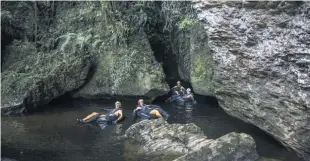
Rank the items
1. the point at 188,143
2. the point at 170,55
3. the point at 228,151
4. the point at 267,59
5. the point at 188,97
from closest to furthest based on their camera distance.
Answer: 1. the point at 267,59
2. the point at 228,151
3. the point at 188,143
4. the point at 188,97
5. the point at 170,55

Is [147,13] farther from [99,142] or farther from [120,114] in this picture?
[99,142]

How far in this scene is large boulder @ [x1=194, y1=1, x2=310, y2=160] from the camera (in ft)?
26.3

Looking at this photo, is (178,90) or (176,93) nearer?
(176,93)

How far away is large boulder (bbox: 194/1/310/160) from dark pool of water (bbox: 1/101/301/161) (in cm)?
115

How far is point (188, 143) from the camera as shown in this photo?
9.89 meters

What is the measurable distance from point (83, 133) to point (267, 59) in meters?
6.54

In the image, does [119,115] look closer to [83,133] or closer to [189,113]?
[83,133]

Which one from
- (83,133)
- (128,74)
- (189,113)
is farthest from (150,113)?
(128,74)

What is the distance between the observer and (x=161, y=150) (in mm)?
10055

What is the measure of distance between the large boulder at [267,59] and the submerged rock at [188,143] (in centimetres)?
98

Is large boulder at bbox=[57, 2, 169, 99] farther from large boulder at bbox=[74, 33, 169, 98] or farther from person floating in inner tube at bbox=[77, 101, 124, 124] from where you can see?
person floating in inner tube at bbox=[77, 101, 124, 124]

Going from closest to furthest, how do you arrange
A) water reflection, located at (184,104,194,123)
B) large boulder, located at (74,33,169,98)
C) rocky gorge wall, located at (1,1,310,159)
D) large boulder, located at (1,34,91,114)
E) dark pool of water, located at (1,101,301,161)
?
rocky gorge wall, located at (1,1,310,159)
dark pool of water, located at (1,101,301,161)
water reflection, located at (184,104,194,123)
large boulder, located at (1,34,91,114)
large boulder, located at (74,33,169,98)

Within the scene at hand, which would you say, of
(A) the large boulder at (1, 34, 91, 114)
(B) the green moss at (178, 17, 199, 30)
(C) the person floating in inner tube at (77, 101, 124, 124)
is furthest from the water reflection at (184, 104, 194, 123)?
(A) the large boulder at (1, 34, 91, 114)

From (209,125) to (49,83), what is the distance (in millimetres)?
7141
